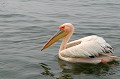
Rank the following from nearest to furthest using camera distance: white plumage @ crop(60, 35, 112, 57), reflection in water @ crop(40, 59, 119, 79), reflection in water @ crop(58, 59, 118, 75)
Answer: reflection in water @ crop(40, 59, 119, 79) < reflection in water @ crop(58, 59, 118, 75) < white plumage @ crop(60, 35, 112, 57)

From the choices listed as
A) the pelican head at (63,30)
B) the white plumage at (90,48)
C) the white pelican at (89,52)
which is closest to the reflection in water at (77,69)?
the white pelican at (89,52)

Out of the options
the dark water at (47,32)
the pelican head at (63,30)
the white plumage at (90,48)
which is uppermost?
the pelican head at (63,30)

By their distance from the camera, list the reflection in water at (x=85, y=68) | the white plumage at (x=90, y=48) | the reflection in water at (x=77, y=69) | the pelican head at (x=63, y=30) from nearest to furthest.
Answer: the reflection in water at (x=77, y=69), the reflection in water at (x=85, y=68), the white plumage at (x=90, y=48), the pelican head at (x=63, y=30)

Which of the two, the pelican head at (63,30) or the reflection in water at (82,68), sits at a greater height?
the pelican head at (63,30)

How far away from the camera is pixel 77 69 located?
796 centimetres

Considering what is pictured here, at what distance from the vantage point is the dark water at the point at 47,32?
25.4 feet

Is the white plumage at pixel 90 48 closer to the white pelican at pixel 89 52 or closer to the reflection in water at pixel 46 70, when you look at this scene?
the white pelican at pixel 89 52

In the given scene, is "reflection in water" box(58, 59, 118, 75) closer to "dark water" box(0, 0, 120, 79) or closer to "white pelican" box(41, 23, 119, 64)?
"dark water" box(0, 0, 120, 79)

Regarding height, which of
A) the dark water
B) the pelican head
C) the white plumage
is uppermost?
the pelican head

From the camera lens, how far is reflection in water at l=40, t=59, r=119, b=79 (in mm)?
7645

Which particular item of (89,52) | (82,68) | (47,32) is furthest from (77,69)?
(47,32)

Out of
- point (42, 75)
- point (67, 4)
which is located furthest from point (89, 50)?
point (67, 4)

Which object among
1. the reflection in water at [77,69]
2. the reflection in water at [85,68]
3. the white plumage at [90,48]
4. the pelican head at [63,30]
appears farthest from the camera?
the pelican head at [63,30]

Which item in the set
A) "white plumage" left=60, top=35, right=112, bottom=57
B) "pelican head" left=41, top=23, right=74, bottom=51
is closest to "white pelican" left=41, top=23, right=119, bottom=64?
"white plumage" left=60, top=35, right=112, bottom=57
